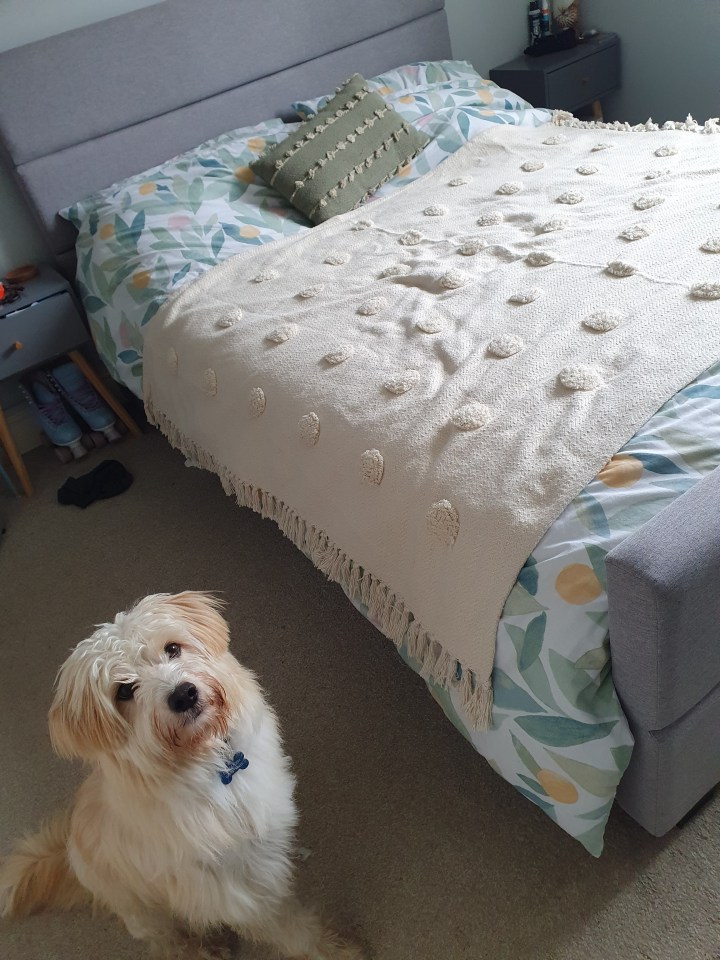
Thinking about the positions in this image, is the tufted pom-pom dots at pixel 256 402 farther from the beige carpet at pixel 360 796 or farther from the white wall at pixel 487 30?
the white wall at pixel 487 30

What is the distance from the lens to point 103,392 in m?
2.85

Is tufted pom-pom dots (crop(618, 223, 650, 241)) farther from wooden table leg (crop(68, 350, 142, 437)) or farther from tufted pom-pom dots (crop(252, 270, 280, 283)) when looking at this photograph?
wooden table leg (crop(68, 350, 142, 437))

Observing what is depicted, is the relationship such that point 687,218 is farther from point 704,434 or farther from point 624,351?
point 704,434

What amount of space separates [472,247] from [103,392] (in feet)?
5.26

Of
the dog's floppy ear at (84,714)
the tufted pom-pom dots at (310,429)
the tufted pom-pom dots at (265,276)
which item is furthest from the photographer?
the tufted pom-pom dots at (265,276)

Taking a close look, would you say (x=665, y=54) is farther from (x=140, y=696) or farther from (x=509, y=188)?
(x=140, y=696)

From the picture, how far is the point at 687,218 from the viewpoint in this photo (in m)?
1.70

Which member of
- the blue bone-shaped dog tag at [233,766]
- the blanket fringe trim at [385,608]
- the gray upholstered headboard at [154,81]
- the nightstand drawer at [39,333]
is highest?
the gray upholstered headboard at [154,81]

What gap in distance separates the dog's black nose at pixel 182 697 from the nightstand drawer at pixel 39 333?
1.92 meters

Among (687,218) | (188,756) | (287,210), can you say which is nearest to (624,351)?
(687,218)

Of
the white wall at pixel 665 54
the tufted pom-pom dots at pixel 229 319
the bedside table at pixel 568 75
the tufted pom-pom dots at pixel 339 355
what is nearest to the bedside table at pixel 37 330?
the tufted pom-pom dots at pixel 229 319

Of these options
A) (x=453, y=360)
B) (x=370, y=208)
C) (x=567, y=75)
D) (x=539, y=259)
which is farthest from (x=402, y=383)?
(x=567, y=75)

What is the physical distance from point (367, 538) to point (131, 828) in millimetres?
619

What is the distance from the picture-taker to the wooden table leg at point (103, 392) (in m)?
2.78
